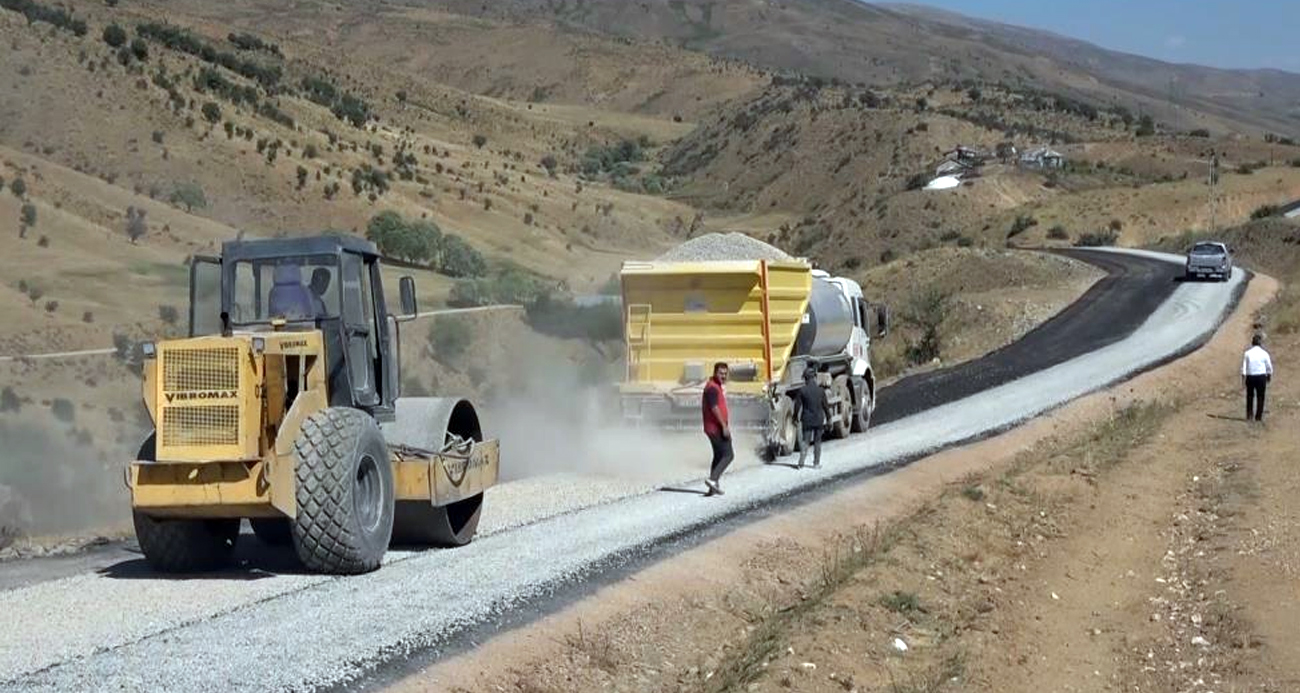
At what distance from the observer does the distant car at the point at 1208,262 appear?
60188mm

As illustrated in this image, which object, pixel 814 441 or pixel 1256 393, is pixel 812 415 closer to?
pixel 814 441

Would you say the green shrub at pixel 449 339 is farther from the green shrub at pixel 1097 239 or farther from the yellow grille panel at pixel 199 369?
the green shrub at pixel 1097 239

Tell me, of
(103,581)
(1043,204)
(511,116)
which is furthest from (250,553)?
(511,116)

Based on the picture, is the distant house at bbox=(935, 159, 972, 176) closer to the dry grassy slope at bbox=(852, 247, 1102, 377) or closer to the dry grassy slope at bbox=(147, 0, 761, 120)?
the dry grassy slope at bbox=(852, 247, 1102, 377)

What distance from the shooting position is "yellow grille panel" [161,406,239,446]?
13102mm

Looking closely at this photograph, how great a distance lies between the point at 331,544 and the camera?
44.8 ft

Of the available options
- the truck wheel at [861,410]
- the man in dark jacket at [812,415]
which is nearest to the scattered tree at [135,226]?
the truck wheel at [861,410]

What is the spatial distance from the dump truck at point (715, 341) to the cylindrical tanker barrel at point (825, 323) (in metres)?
0.28

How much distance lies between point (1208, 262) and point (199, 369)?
5270 cm

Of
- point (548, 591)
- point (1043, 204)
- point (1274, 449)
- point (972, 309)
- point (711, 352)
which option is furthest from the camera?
point (1043, 204)

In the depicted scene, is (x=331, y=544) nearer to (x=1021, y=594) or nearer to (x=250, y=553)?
(x=250, y=553)

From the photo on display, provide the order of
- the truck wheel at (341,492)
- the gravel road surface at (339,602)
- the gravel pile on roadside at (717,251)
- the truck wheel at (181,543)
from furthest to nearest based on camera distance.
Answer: the gravel pile on roadside at (717,251)
the truck wheel at (181,543)
the truck wheel at (341,492)
the gravel road surface at (339,602)

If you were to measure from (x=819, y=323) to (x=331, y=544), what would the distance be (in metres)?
13.8

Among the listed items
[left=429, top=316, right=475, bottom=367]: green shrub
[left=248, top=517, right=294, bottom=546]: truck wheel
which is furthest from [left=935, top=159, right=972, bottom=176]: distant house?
[left=248, top=517, right=294, bottom=546]: truck wheel
